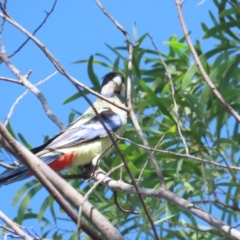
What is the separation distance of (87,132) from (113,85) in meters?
0.48

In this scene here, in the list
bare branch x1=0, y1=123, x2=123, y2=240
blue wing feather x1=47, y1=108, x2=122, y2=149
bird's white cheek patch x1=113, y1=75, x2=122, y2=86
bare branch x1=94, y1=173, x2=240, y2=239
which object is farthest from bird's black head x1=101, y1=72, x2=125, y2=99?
bare branch x1=0, y1=123, x2=123, y2=240

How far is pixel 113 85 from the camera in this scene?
319 cm

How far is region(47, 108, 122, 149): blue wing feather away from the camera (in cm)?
264

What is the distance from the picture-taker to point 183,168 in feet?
9.66

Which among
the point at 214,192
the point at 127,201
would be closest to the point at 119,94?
the point at 127,201

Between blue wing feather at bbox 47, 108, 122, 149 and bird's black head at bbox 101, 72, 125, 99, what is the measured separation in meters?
0.29

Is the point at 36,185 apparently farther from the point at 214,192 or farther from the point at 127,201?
the point at 214,192

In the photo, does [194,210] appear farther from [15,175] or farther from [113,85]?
[113,85]

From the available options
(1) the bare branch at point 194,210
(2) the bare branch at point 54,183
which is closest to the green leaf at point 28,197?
(1) the bare branch at point 194,210

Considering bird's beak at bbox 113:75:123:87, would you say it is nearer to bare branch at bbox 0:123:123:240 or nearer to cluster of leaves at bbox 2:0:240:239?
cluster of leaves at bbox 2:0:240:239

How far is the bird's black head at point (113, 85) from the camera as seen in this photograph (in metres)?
3.14

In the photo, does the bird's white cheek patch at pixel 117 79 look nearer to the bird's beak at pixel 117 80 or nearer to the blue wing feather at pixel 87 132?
the bird's beak at pixel 117 80

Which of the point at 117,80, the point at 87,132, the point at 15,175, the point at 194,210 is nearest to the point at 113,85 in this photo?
the point at 117,80

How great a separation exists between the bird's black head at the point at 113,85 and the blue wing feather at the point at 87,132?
11.3 inches
